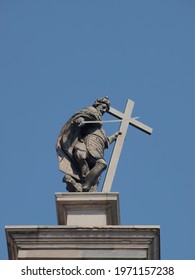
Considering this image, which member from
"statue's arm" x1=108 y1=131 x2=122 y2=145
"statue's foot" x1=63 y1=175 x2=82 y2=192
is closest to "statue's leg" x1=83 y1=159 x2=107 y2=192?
"statue's foot" x1=63 y1=175 x2=82 y2=192

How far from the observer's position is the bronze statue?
80.8 ft

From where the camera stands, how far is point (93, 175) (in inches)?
969

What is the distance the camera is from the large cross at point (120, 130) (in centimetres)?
2481

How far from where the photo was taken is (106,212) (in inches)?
944

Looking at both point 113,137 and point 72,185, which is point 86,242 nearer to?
point 72,185

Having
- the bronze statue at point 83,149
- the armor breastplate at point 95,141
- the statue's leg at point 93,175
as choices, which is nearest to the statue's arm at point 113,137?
the bronze statue at point 83,149

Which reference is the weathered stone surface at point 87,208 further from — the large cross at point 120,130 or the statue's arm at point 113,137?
the statue's arm at point 113,137

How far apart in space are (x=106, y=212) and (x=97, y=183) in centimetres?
89

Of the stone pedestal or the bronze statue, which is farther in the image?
the bronze statue

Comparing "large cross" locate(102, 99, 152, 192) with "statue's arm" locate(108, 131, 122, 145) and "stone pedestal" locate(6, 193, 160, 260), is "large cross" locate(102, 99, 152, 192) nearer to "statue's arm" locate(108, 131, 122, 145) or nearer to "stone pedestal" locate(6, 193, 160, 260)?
"statue's arm" locate(108, 131, 122, 145)

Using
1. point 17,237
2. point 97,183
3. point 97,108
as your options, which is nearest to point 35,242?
point 17,237

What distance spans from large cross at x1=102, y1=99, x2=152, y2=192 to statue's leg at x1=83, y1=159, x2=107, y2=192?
0.62 ft
